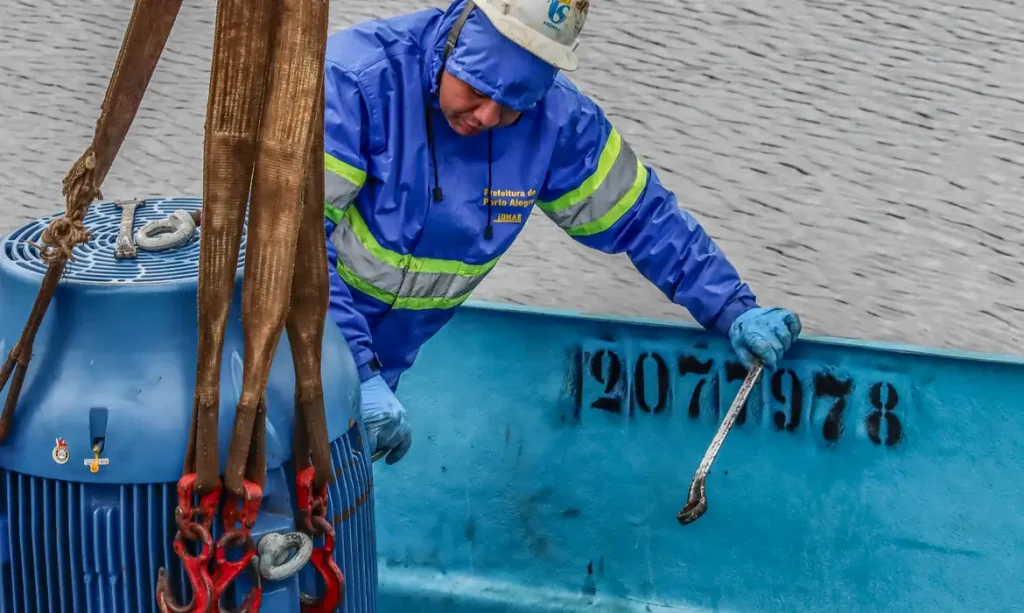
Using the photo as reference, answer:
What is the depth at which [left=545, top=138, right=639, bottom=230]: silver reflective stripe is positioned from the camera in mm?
2059

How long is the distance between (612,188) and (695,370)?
442 mm

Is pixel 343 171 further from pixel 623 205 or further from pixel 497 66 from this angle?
pixel 623 205

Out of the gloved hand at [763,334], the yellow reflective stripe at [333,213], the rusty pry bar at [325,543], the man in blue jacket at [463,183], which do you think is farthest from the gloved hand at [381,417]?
the gloved hand at [763,334]

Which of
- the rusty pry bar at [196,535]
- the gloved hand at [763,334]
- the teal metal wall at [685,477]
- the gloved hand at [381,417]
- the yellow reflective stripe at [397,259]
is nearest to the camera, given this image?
the rusty pry bar at [196,535]

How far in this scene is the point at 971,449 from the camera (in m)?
2.13

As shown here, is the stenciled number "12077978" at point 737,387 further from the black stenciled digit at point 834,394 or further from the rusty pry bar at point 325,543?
the rusty pry bar at point 325,543

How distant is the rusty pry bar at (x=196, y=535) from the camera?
42.6 inches

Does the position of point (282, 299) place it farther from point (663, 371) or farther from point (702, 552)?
point (702, 552)

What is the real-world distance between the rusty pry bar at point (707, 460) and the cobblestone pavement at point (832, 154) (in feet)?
1.44

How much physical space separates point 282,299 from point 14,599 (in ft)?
1.55

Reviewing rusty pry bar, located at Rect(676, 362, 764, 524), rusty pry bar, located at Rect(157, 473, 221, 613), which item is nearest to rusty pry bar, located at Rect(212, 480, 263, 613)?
rusty pry bar, located at Rect(157, 473, 221, 613)

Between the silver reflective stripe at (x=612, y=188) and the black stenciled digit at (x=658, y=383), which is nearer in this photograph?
the silver reflective stripe at (x=612, y=188)

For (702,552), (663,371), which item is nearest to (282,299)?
(663,371)

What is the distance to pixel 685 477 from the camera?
2.33m
